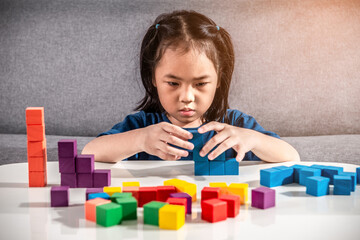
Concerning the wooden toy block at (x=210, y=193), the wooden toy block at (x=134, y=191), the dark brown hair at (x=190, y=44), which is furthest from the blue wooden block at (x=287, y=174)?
the dark brown hair at (x=190, y=44)

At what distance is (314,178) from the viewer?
766 millimetres

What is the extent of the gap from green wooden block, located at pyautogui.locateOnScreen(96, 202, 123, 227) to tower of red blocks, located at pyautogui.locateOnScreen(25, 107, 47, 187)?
0.98 ft

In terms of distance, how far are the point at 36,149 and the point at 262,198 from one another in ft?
1.68

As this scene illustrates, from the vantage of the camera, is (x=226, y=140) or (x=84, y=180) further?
(x=226, y=140)

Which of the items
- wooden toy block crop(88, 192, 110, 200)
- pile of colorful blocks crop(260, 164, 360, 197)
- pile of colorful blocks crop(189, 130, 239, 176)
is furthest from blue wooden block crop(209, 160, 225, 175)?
wooden toy block crop(88, 192, 110, 200)

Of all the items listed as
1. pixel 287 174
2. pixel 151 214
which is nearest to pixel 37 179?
pixel 151 214

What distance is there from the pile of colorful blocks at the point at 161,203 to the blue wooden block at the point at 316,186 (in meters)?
0.13

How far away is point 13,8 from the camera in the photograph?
2.17m

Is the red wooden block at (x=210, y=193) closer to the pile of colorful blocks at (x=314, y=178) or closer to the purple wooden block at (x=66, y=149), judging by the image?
the pile of colorful blocks at (x=314, y=178)

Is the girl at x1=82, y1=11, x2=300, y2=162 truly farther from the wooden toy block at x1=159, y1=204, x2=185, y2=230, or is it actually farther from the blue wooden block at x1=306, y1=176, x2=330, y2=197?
the wooden toy block at x1=159, y1=204, x2=185, y2=230

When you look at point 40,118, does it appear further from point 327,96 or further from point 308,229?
point 327,96

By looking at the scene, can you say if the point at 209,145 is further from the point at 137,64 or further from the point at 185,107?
the point at 137,64

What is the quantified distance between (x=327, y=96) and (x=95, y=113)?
1345 mm

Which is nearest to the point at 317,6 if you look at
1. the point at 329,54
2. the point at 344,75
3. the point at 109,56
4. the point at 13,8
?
the point at 329,54
